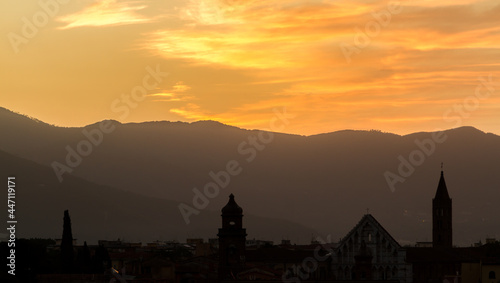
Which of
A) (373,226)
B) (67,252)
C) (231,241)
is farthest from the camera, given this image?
(373,226)

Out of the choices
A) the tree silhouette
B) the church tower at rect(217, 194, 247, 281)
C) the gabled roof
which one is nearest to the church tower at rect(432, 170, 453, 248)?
the gabled roof

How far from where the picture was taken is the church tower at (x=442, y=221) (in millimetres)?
184875

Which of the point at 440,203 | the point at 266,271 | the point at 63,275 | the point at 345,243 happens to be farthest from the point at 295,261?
the point at 440,203

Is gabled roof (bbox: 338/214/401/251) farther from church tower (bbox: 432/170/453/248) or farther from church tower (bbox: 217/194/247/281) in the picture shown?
church tower (bbox: 432/170/453/248)

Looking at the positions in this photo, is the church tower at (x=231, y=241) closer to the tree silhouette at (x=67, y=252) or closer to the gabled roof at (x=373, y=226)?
the gabled roof at (x=373, y=226)

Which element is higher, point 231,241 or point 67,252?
point 231,241

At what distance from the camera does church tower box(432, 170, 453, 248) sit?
185m

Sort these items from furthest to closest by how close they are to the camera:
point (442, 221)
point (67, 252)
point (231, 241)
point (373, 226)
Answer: point (442, 221) → point (373, 226) → point (231, 241) → point (67, 252)

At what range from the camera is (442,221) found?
189 meters

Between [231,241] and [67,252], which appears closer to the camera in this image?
[67,252]

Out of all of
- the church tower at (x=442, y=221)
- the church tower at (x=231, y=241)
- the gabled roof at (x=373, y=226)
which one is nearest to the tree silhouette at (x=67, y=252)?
the church tower at (x=231, y=241)

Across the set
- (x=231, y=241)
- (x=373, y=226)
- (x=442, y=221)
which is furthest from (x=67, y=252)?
(x=442, y=221)

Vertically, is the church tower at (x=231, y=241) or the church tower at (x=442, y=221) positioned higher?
the church tower at (x=442, y=221)

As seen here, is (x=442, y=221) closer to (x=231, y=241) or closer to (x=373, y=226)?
(x=373, y=226)
